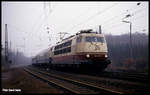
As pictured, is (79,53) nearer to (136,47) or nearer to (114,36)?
(136,47)

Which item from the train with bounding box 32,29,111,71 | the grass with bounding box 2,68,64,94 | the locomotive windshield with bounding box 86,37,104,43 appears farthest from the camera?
the locomotive windshield with bounding box 86,37,104,43

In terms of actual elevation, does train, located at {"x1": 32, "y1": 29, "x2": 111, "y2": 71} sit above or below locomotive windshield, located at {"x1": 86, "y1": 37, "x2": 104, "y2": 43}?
below

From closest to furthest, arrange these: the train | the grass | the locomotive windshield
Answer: the grass, the train, the locomotive windshield

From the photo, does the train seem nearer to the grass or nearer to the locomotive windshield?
the locomotive windshield

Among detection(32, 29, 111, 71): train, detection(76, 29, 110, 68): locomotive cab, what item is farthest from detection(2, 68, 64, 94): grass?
detection(76, 29, 110, 68): locomotive cab

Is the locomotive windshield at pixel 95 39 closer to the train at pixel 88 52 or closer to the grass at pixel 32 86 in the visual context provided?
the train at pixel 88 52

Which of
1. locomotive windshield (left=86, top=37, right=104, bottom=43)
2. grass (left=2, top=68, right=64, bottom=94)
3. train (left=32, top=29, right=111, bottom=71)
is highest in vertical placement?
locomotive windshield (left=86, top=37, right=104, bottom=43)

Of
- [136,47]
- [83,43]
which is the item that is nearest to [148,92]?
[83,43]

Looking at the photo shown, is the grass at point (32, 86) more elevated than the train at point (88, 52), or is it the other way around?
the train at point (88, 52)

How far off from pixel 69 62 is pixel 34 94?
11590 millimetres

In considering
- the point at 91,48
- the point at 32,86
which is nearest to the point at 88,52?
the point at 91,48

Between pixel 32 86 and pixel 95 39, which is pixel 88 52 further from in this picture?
pixel 32 86

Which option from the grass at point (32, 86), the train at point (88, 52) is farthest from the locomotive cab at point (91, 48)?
the grass at point (32, 86)

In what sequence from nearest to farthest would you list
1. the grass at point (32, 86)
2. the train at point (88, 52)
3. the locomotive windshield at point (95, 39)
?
the grass at point (32, 86), the train at point (88, 52), the locomotive windshield at point (95, 39)
